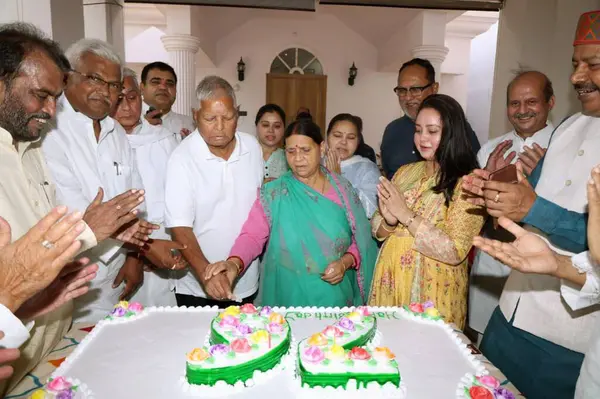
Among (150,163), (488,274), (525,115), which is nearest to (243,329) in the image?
(150,163)

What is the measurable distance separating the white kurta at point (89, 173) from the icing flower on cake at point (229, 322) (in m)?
0.90

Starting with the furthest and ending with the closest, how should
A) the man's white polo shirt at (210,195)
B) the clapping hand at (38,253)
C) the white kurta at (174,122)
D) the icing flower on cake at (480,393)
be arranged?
1. the white kurta at (174,122)
2. the man's white polo shirt at (210,195)
3. the icing flower on cake at (480,393)
4. the clapping hand at (38,253)

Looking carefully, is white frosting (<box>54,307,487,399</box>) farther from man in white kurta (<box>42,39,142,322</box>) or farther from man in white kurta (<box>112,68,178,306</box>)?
man in white kurta (<box>112,68,178,306</box>)

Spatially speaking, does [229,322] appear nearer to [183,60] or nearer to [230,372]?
[230,372]

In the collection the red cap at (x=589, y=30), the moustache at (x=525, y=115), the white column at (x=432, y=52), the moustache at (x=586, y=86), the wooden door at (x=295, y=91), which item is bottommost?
the moustache at (x=525, y=115)

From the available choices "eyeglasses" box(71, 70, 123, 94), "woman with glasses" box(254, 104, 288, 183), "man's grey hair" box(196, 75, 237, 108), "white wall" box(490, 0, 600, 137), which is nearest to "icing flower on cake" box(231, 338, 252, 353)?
"man's grey hair" box(196, 75, 237, 108)

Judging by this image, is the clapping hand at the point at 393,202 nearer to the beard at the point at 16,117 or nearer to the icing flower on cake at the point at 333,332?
the icing flower on cake at the point at 333,332

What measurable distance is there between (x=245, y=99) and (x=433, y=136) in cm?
1014

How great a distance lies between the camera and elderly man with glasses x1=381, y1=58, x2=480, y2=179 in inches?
137

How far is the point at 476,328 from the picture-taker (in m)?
3.31

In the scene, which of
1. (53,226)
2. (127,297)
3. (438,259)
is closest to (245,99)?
(127,297)

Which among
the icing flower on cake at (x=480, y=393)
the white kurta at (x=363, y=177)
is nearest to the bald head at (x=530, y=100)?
the white kurta at (x=363, y=177)

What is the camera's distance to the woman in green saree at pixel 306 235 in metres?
2.50

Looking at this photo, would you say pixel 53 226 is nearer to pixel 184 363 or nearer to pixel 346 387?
pixel 184 363
